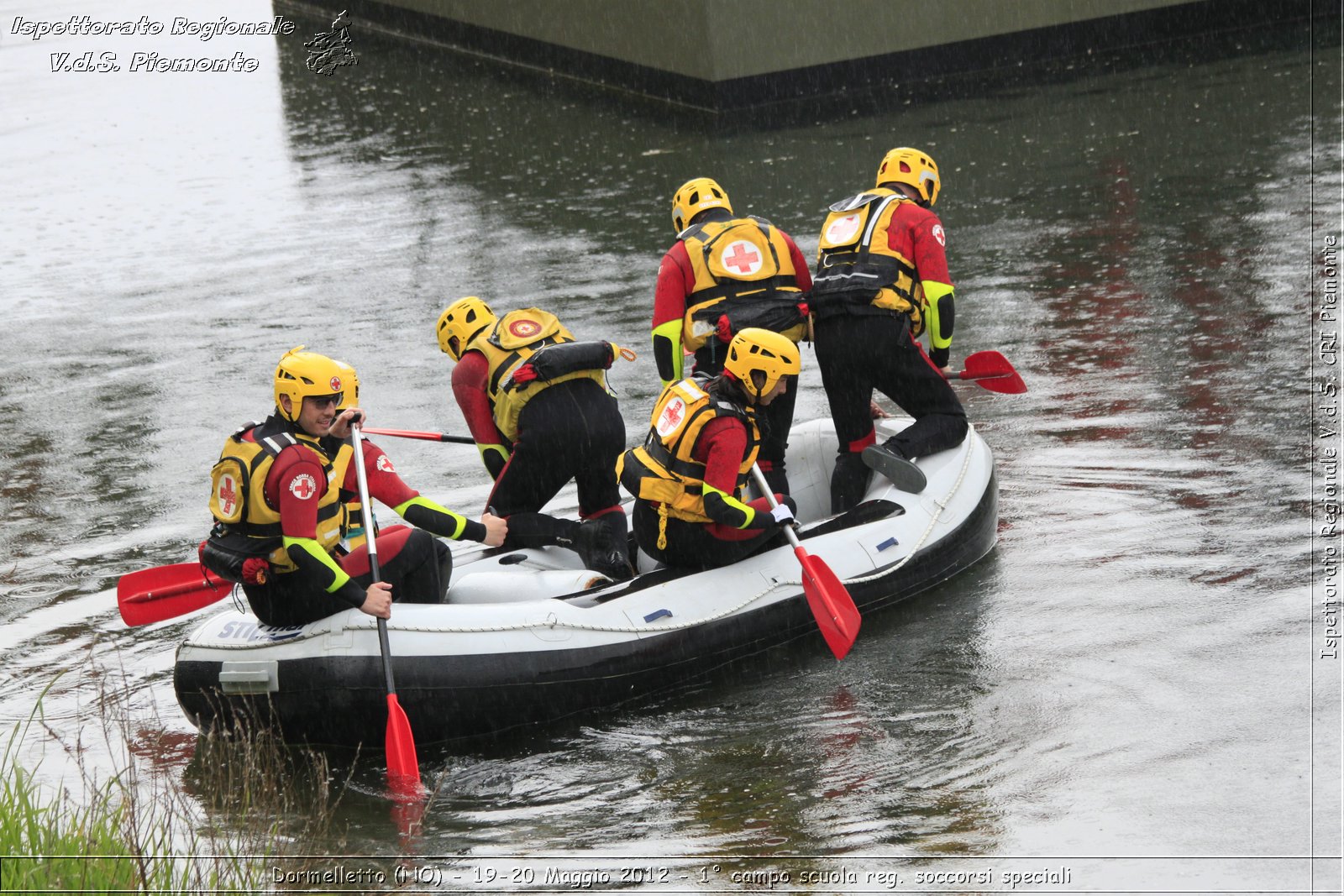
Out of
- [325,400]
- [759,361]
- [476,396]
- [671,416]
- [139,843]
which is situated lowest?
[139,843]

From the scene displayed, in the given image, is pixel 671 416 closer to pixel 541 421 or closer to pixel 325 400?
pixel 541 421

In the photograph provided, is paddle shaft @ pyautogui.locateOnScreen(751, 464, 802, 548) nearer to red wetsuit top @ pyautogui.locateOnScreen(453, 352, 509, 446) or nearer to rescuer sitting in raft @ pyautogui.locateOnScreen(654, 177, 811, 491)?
rescuer sitting in raft @ pyautogui.locateOnScreen(654, 177, 811, 491)

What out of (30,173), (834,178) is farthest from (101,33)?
(834,178)

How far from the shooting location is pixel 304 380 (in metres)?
6.21

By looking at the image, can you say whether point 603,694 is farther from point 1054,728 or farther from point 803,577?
point 1054,728

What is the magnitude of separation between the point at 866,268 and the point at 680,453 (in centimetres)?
165

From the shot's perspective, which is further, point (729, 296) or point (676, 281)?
point (676, 281)

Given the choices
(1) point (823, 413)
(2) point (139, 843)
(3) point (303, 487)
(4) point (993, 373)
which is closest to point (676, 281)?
(4) point (993, 373)

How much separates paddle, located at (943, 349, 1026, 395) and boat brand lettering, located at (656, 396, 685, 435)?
225 centimetres

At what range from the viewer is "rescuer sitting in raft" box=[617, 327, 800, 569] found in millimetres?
6750

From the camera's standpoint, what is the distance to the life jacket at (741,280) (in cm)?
785

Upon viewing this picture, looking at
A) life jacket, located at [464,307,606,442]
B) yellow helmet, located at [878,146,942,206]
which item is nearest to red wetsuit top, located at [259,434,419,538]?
life jacket, located at [464,307,606,442]

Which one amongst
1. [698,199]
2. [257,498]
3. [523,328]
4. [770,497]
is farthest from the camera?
[698,199]

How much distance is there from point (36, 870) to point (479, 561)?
3.25 m
